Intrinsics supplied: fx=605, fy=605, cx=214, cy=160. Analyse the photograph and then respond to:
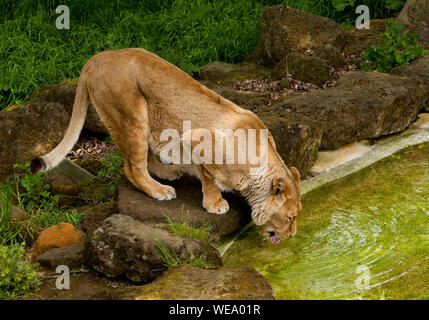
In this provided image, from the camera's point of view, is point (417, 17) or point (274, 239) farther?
point (417, 17)

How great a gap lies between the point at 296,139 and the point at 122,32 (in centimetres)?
520

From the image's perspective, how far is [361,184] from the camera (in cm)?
648

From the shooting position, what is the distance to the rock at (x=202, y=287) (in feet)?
13.2

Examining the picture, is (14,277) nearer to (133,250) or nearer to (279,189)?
(133,250)

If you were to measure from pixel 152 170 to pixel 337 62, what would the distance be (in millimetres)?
4424

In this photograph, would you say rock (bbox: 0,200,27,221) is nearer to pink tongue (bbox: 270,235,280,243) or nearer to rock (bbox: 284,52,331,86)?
pink tongue (bbox: 270,235,280,243)

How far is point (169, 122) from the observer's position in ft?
19.4

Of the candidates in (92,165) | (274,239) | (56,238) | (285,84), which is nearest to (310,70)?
(285,84)

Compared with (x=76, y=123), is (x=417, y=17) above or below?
below

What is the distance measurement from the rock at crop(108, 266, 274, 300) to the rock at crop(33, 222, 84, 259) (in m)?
1.44

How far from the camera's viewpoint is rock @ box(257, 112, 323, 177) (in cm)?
654

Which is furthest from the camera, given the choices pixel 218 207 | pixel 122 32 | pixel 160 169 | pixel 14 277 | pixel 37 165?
pixel 122 32
